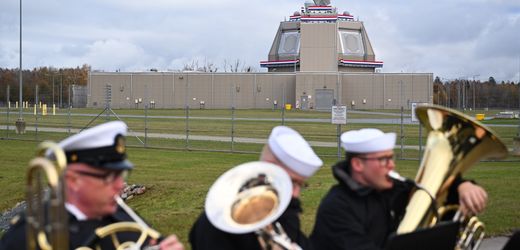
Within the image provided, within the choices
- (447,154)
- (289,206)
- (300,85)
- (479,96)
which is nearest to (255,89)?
(300,85)

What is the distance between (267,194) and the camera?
352 centimetres

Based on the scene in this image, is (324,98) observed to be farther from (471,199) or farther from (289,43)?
(471,199)

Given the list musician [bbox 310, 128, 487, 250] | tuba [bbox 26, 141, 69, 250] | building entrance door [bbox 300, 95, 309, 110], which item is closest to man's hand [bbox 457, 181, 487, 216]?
musician [bbox 310, 128, 487, 250]

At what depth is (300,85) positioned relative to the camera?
7919cm

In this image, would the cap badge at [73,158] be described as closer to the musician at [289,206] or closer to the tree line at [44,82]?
the musician at [289,206]

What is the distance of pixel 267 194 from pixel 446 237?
146 cm

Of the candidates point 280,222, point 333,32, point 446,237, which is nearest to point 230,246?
point 280,222

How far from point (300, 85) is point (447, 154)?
74345mm

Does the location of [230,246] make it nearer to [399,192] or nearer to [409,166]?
[399,192]

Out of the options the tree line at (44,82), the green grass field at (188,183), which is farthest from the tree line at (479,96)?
the green grass field at (188,183)

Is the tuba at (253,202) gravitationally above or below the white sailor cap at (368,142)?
below

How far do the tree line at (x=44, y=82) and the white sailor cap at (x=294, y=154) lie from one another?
95.1 m

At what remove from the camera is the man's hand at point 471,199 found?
4918 mm

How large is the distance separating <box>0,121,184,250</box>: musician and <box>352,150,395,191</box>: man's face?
178 centimetres
